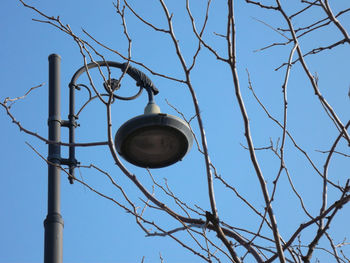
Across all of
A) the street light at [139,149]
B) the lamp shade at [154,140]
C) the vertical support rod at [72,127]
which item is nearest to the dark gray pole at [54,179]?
the street light at [139,149]

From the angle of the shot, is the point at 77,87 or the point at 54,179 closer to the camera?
the point at 54,179

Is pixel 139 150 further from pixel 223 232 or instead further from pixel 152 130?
pixel 223 232

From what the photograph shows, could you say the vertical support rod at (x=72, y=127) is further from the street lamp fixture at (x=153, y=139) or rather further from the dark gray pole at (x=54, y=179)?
the street lamp fixture at (x=153, y=139)

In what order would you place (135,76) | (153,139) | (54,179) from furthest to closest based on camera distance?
1. (135,76)
2. (54,179)
3. (153,139)

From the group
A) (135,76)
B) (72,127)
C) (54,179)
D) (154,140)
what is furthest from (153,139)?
(135,76)

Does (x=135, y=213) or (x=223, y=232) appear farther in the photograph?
(x=135, y=213)

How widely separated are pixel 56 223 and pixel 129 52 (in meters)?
1.03

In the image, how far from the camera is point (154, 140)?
4137 millimetres

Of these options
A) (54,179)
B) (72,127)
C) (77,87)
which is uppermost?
(77,87)

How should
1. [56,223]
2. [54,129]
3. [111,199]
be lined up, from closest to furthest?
[111,199] → [56,223] → [54,129]

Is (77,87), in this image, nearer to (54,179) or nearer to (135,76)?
(135,76)

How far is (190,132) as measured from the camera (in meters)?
4.19

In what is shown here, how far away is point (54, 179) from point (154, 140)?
2.12 ft

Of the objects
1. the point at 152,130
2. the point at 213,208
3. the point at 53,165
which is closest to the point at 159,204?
the point at 213,208
